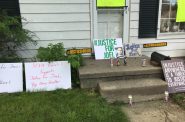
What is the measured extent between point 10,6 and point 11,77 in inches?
56.3

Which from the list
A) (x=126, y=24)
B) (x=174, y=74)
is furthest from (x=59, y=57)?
(x=174, y=74)

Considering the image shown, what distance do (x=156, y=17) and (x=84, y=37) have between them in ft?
5.36

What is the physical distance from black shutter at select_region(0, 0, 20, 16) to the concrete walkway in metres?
2.76

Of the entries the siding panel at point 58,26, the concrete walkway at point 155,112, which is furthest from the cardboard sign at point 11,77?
the concrete walkway at point 155,112

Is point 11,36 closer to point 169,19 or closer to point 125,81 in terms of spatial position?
point 125,81

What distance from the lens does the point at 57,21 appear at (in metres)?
4.34

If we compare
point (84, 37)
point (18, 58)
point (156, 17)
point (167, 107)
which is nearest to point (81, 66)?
point (84, 37)

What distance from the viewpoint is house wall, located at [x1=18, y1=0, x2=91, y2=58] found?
4219 millimetres

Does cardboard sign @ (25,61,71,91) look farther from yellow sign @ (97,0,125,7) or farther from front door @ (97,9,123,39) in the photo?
yellow sign @ (97,0,125,7)

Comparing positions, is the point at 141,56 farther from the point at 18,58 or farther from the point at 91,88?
the point at 18,58

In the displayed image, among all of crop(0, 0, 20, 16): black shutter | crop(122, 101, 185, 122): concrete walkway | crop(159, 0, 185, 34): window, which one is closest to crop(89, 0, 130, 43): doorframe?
crop(159, 0, 185, 34): window

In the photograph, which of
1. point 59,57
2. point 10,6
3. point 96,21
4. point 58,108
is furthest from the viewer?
point 96,21

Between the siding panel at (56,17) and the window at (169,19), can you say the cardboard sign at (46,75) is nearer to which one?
the siding panel at (56,17)

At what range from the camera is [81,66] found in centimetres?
404
